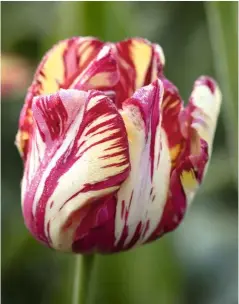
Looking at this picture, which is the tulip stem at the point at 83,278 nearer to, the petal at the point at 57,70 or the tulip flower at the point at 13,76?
the petal at the point at 57,70

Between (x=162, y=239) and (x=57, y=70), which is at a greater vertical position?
(x=57, y=70)

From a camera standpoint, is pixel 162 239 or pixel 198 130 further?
pixel 162 239

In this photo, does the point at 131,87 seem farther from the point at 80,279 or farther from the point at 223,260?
the point at 223,260

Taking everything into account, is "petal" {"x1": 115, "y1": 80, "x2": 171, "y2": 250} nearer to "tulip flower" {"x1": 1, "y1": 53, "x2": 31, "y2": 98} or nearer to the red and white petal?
the red and white petal

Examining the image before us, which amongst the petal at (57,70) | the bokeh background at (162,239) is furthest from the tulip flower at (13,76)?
the petal at (57,70)

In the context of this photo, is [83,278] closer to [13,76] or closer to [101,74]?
[101,74]

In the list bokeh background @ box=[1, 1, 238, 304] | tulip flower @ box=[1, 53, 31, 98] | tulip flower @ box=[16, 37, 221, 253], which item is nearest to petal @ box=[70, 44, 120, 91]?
tulip flower @ box=[16, 37, 221, 253]

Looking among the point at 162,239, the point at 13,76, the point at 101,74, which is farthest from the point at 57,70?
the point at 13,76

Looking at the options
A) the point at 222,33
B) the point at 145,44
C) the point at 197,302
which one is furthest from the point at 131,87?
the point at 197,302

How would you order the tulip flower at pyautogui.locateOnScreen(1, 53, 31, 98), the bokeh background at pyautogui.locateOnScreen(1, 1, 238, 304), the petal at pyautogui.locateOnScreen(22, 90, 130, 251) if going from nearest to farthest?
the petal at pyautogui.locateOnScreen(22, 90, 130, 251)
the bokeh background at pyautogui.locateOnScreen(1, 1, 238, 304)
the tulip flower at pyautogui.locateOnScreen(1, 53, 31, 98)
